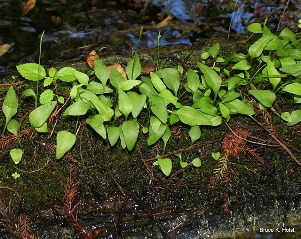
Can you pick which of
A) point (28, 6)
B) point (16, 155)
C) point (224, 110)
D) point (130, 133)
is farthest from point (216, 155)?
point (28, 6)

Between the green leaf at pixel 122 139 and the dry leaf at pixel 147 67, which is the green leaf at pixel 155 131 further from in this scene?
the dry leaf at pixel 147 67

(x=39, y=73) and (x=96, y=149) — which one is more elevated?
(x=39, y=73)

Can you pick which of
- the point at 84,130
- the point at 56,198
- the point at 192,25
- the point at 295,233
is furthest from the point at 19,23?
the point at 295,233

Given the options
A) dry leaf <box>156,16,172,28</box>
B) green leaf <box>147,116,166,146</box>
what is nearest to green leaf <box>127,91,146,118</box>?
green leaf <box>147,116,166,146</box>

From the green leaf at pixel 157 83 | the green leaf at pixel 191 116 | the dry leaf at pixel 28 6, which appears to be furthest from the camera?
the dry leaf at pixel 28 6

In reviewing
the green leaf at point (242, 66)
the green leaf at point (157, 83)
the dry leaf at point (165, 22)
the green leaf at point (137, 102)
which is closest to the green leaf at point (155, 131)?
the green leaf at point (137, 102)

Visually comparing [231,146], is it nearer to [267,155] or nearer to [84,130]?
[267,155]
